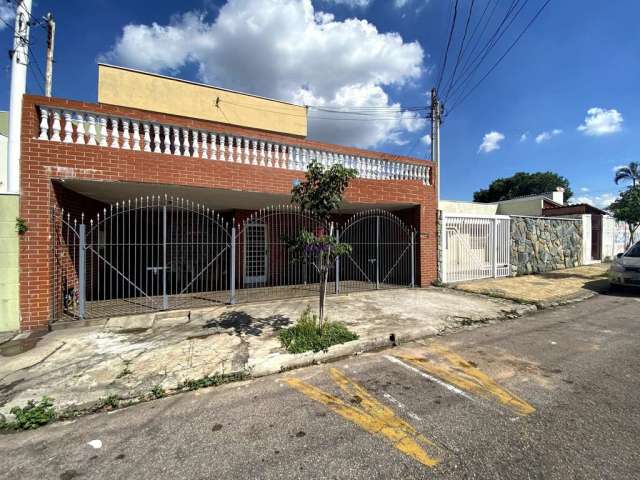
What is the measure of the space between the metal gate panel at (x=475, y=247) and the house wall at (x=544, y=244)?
0.65 metres

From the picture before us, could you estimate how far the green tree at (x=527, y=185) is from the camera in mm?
A: 45438

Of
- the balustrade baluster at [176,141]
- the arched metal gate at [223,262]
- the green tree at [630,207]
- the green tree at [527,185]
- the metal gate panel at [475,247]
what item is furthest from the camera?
the green tree at [527,185]

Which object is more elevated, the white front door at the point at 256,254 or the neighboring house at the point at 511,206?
the neighboring house at the point at 511,206

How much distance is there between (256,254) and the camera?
1093 centimetres

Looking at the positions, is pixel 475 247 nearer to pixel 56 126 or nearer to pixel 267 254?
pixel 267 254

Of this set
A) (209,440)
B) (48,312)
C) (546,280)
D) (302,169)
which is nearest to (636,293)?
(546,280)

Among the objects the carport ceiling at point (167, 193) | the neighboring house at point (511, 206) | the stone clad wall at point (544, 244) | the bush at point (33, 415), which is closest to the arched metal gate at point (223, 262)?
the carport ceiling at point (167, 193)

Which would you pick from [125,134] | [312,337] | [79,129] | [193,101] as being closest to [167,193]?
[125,134]

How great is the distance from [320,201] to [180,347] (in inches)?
122

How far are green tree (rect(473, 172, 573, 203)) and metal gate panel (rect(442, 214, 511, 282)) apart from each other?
40411 mm

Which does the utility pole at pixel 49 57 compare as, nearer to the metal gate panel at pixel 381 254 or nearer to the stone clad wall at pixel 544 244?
the metal gate panel at pixel 381 254

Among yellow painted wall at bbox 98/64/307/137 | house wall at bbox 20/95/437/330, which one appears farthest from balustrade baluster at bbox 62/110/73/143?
yellow painted wall at bbox 98/64/307/137

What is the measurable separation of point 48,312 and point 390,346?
615 cm

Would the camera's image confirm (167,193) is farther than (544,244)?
No
